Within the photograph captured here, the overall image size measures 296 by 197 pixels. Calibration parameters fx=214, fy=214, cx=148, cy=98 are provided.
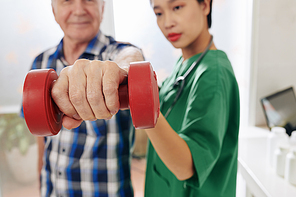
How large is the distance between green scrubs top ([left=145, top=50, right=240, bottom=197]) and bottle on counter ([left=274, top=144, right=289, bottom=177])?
0.32 m

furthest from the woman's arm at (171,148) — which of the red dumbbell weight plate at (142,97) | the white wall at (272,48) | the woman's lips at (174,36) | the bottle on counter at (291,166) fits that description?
the white wall at (272,48)

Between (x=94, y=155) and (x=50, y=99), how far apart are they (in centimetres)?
56

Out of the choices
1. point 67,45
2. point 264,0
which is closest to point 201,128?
point 67,45

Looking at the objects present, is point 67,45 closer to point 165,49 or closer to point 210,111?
point 165,49

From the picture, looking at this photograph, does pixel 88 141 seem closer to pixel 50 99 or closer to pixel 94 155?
pixel 94 155

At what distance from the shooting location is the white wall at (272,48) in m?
1.11

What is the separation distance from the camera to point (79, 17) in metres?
0.72

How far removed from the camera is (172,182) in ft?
1.97

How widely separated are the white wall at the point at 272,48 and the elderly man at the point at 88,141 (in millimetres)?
808

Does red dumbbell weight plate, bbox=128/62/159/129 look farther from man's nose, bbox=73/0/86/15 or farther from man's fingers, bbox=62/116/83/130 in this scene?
man's nose, bbox=73/0/86/15

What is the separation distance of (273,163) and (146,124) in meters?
0.81

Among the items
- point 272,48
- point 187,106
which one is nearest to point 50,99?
point 187,106

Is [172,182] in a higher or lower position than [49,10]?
lower

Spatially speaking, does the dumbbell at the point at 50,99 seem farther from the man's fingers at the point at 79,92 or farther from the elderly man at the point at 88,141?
the elderly man at the point at 88,141
